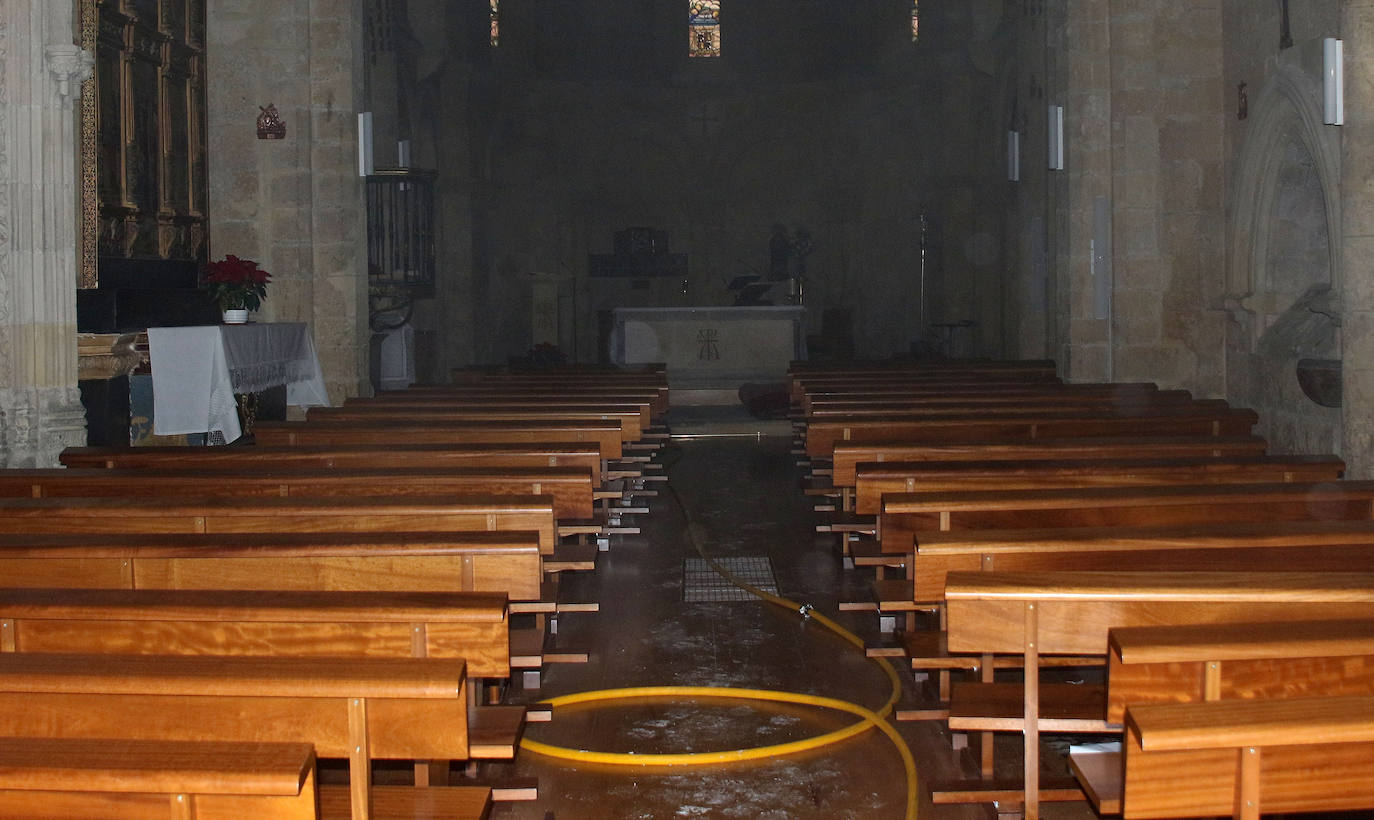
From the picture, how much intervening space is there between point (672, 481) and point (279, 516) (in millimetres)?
5642

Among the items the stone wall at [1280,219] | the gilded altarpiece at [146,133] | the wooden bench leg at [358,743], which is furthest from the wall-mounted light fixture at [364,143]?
the wooden bench leg at [358,743]

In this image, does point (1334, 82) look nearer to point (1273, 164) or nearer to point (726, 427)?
point (1273, 164)

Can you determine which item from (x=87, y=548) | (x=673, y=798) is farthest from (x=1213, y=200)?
(x=87, y=548)

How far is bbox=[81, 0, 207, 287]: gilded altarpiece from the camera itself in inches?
313

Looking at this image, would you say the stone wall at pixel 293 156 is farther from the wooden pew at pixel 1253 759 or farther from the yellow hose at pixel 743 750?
the wooden pew at pixel 1253 759

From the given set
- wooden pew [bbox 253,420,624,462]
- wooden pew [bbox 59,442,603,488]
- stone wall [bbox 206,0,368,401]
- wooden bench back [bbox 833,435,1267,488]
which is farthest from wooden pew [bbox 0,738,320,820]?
stone wall [bbox 206,0,368,401]

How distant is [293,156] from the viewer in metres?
9.74

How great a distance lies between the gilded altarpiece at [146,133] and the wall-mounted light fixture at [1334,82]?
645cm

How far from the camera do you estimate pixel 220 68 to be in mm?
9672

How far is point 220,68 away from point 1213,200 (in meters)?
7.06

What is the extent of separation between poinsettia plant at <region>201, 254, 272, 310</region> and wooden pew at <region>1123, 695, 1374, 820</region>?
23.6 feet

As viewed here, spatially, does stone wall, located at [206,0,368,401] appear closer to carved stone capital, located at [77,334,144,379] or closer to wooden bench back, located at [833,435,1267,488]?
carved stone capital, located at [77,334,144,379]

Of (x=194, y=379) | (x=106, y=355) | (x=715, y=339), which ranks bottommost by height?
(x=194, y=379)

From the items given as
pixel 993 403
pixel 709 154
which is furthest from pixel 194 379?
pixel 709 154
